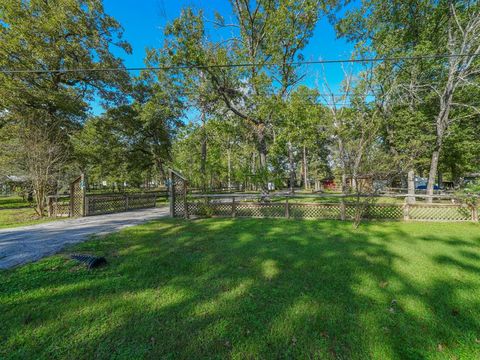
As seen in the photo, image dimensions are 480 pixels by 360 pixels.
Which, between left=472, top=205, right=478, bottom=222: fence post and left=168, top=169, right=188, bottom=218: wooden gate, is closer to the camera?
left=472, top=205, right=478, bottom=222: fence post

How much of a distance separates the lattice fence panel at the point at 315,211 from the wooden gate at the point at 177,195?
4475 mm

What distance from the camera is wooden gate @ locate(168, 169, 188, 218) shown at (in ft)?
29.2

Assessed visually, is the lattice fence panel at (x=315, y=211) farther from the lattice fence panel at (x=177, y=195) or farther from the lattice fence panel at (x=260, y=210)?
the lattice fence panel at (x=177, y=195)

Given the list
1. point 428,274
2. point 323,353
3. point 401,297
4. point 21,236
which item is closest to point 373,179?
point 428,274

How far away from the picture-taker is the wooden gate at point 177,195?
8891 mm

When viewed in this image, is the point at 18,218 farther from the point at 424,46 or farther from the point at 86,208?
the point at 424,46

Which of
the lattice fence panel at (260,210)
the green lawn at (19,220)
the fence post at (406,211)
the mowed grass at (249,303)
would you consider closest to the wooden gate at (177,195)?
the lattice fence panel at (260,210)

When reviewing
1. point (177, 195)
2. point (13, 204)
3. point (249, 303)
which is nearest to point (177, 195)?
point (177, 195)

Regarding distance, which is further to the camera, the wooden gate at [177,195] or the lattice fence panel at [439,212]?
the wooden gate at [177,195]

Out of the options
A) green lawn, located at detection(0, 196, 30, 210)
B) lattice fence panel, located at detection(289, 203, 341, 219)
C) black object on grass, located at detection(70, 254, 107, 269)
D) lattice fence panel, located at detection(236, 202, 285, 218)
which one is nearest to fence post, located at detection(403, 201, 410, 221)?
lattice fence panel, located at detection(289, 203, 341, 219)

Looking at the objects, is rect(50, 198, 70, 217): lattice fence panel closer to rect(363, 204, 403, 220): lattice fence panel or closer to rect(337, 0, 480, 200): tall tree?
rect(363, 204, 403, 220): lattice fence panel

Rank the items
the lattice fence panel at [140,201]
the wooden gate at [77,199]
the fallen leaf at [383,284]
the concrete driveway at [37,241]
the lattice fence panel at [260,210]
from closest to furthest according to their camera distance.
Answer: the fallen leaf at [383,284], the concrete driveway at [37,241], the lattice fence panel at [260,210], the wooden gate at [77,199], the lattice fence panel at [140,201]

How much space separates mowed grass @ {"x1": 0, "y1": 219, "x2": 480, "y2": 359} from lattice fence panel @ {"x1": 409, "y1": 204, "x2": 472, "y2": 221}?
3.52 meters

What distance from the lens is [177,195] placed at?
30.0ft
